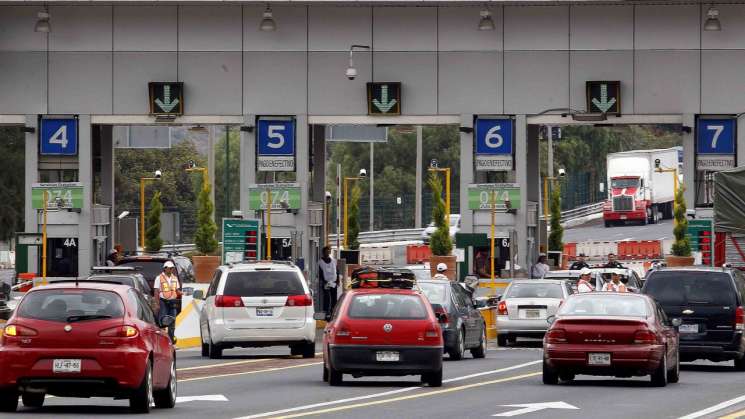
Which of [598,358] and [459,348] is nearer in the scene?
[598,358]

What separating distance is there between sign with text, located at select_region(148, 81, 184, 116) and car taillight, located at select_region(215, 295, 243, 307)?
63.6ft

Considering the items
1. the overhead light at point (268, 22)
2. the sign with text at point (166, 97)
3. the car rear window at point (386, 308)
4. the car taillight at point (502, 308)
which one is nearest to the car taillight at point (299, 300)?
the car rear window at point (386, 308)

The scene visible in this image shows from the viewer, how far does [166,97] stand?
5062 cm

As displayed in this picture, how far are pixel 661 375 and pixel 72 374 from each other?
9.54 meters

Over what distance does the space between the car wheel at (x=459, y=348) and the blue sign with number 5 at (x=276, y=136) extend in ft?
60.1

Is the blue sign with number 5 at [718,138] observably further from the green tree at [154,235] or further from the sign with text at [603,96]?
the green tree at [154,235]

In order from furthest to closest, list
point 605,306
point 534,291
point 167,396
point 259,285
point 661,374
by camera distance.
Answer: point 534,291
point 259,285
point 605,306
point 661,374
point 167,396

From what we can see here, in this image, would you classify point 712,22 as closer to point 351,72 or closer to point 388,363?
point 351,72

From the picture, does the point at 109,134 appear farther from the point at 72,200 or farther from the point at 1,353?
the point at 1,353

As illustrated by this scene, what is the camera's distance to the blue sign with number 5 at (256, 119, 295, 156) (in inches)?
2003

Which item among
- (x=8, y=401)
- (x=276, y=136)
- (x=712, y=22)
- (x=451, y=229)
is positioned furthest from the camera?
(x=451, y=229)

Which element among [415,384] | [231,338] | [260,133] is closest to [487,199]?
[260,133]

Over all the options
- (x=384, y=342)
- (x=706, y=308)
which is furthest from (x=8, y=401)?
(x=706, y=308)

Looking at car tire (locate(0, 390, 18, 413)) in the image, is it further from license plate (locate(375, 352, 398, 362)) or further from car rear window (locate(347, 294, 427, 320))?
car rear window (locate(347, 294, 427, 320))
